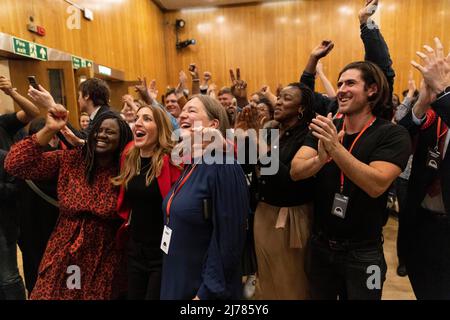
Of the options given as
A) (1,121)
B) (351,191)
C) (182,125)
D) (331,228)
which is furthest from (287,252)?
(1,121)

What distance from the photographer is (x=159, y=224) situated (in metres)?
1.68

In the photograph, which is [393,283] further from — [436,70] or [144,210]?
[144,210]

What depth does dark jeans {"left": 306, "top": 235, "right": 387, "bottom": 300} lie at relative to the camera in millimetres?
1520

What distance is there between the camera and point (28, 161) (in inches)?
65.5

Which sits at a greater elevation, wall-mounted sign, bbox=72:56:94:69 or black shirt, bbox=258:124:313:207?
wall-mounted sign, bbox=72:56:94:69

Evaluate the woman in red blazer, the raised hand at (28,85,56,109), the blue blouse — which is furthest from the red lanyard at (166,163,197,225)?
the raised hand at (28,85,56,109)

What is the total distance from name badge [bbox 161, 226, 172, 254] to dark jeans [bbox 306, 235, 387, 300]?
77 centimetres

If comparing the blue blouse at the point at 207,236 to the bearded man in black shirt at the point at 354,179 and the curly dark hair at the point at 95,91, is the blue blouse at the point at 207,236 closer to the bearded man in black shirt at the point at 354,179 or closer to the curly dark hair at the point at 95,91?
the bearded man in black shirt at the point at 354,179

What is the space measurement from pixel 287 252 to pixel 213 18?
8.48 m

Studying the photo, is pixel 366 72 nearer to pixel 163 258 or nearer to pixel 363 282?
pixel 363 282

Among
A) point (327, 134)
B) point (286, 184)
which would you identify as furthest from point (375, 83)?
point (286, 184)

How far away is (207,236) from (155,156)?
548mm

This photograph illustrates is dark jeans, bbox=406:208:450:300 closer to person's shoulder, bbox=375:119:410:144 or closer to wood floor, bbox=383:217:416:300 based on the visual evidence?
person's shoulder, bbox=375:119:410:144
